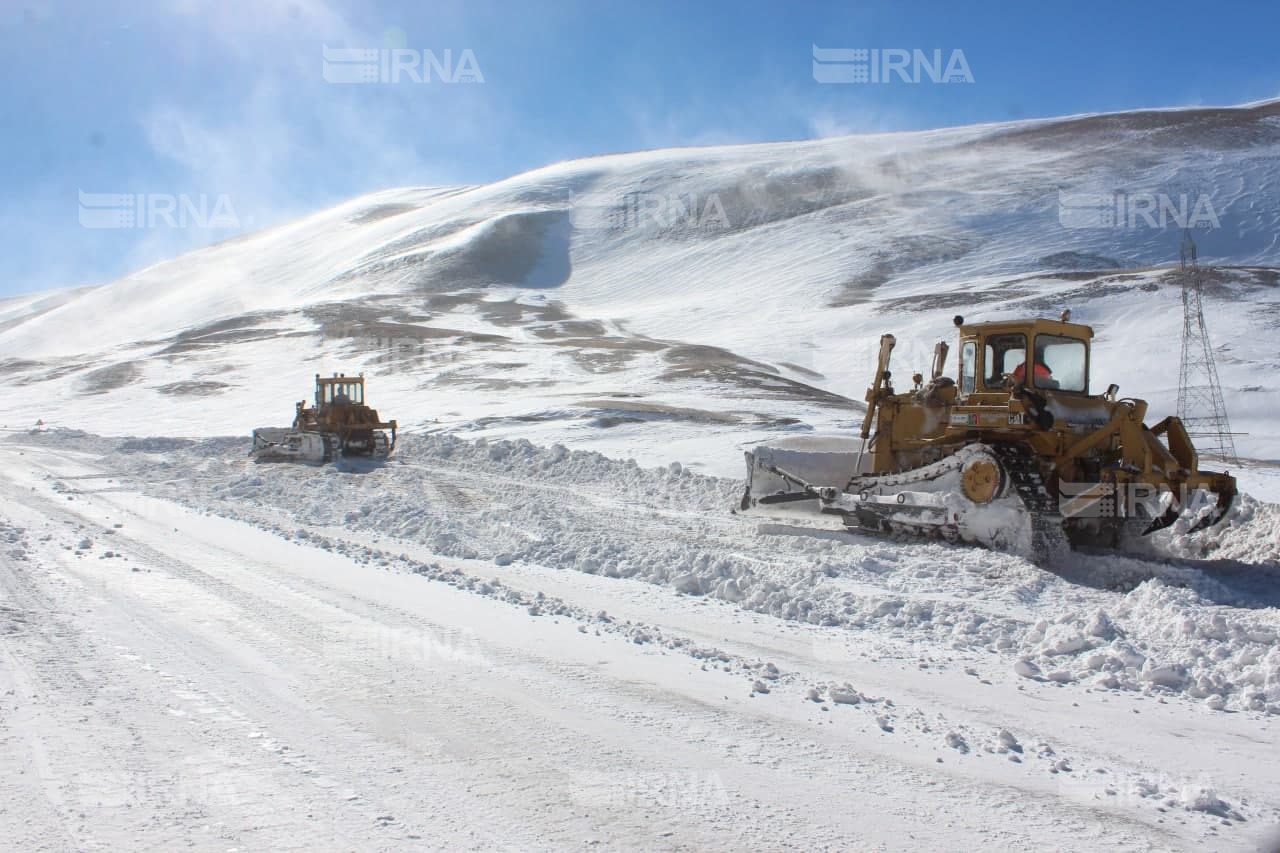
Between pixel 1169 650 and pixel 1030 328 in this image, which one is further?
pixel 1030 328

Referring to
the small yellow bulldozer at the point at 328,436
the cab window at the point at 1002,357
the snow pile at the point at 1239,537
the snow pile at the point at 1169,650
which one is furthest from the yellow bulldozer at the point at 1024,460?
the small yellow bulldozer at the point at 328,436

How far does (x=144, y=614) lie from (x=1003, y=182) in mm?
96949

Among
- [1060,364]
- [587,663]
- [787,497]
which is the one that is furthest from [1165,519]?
[587,663]

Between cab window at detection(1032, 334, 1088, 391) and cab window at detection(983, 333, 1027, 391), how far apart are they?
0.55 feet

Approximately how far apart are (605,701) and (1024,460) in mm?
5782

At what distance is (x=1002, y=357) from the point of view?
1011 centimetres

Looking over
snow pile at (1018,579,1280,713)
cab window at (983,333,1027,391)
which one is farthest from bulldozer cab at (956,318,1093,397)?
snow pile at (1018,579,1280,713)

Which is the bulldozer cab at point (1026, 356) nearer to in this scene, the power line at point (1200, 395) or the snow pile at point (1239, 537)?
the snow pile at point (1239, 537)

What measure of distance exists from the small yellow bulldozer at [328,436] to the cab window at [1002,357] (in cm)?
1484

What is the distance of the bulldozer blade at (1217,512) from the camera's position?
945 centimetres

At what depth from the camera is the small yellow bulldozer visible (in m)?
21.2

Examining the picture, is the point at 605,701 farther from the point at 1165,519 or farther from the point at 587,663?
the point at 1165,519

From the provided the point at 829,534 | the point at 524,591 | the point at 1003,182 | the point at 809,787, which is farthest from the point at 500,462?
the point at 1003,182

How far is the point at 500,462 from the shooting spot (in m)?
18.8
